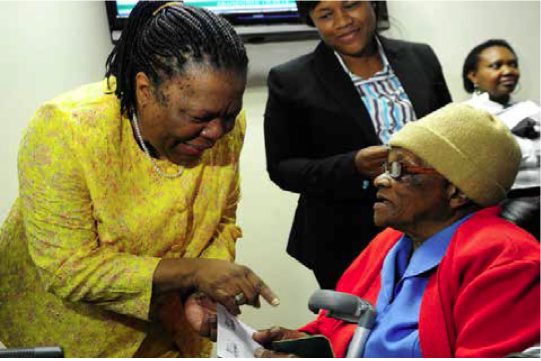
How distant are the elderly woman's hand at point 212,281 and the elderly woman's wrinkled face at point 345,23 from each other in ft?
3.68

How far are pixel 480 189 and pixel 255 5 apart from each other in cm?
188

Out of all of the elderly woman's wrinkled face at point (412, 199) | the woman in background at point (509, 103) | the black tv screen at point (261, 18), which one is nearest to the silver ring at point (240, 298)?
the elderly woman's wrinkled face at point (412, 199)

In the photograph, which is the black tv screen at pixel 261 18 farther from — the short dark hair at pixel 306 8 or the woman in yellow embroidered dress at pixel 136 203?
the woman in yellow embroidered dress at pixel 136 203

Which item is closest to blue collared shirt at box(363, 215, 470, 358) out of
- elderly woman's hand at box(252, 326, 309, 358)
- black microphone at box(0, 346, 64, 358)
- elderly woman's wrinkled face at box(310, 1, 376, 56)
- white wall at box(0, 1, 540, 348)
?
elderly woman's hand at box(252, 326, 309, 358)

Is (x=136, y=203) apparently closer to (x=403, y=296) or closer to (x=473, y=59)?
(x=403, y=296)

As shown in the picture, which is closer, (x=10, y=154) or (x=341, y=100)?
(x=341, y=100)

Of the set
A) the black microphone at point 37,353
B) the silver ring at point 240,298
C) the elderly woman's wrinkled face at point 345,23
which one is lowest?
the silver ring at point 240,298

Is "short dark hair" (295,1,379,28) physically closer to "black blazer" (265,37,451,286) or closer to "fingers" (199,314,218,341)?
"black blazer" (265,37,451,286)

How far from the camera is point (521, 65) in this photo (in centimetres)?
414

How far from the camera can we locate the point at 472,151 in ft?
6.44

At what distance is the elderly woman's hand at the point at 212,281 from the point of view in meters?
1.65

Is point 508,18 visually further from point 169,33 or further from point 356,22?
point 169,33

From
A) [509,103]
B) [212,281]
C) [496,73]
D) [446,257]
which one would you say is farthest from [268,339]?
[496,73]

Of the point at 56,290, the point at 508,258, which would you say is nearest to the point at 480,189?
the point at 508,258
